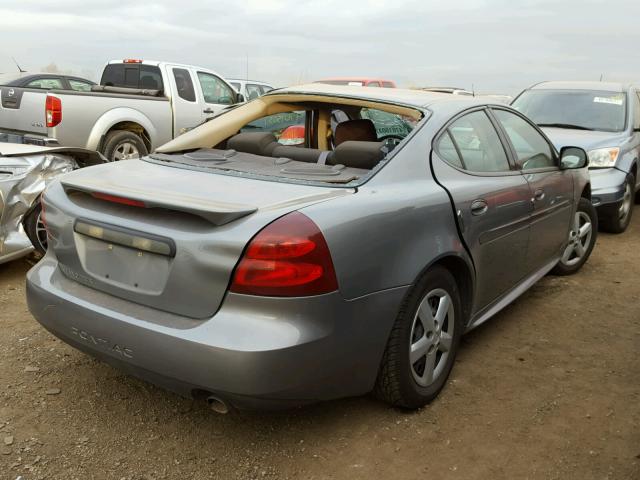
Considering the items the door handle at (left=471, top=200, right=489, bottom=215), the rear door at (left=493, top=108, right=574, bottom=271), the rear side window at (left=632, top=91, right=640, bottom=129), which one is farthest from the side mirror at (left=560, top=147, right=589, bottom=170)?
the rear side window at (left=632, top=91, right=640, bottom=129)

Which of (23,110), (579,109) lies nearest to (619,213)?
(579,109)

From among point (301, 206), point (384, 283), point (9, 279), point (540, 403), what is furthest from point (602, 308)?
point (9, 279)

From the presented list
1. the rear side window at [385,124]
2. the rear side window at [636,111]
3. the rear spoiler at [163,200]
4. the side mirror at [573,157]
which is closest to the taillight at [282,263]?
the rear spoiler at [163,200]

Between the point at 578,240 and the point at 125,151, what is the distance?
20.5ft

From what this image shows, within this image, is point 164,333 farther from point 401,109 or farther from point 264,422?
point 401,109

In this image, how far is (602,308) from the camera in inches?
178

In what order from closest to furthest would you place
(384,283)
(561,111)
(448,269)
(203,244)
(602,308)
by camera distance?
(203,244)
(384,283)
(448,269)
(602,308)
(561,111)

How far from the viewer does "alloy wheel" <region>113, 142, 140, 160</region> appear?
8797 mm

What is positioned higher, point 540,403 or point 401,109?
point 401,109

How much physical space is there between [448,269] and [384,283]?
662mm

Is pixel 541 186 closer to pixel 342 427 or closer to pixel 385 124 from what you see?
pixel 385 124

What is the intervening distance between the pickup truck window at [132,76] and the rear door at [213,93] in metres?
0.75

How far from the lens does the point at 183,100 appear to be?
32.9 ft

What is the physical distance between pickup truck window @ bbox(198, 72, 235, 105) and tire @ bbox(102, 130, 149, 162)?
6.51ft
